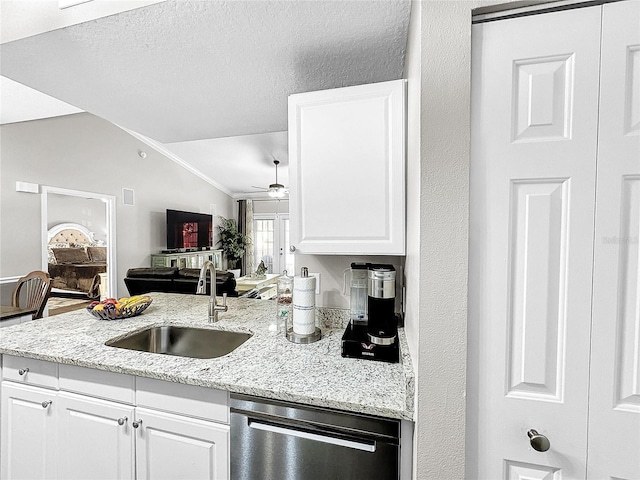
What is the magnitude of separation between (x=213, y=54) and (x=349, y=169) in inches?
32.3

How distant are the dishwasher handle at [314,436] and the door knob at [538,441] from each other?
1.38 feet

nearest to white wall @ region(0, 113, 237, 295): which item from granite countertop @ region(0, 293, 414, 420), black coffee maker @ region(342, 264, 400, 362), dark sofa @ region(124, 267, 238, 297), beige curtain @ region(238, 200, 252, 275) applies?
beige curtain @ region(238, 200, 252, 275)

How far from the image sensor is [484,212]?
2.62ft

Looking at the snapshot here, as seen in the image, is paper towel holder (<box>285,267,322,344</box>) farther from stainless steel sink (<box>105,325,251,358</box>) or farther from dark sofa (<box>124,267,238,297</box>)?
dark sofa (<box>124,267,238,297</box>)

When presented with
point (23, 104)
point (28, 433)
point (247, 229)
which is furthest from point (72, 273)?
point (28, 433)

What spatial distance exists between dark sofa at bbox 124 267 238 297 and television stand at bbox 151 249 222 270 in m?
2.35

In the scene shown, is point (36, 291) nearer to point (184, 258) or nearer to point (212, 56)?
point (184, 258)

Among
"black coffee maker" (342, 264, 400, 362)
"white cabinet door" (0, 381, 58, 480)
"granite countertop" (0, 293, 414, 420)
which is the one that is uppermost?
"black coffee maker" (342, 264, 400, 362)

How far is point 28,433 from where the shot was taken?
129cm

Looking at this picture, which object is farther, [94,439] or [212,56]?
[212,56]

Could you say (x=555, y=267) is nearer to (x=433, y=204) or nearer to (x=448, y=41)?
(x=433, y=204)

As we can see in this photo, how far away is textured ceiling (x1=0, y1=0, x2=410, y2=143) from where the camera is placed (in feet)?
3.63

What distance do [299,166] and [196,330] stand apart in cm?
107

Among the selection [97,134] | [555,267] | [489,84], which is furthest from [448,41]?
[97,134]
